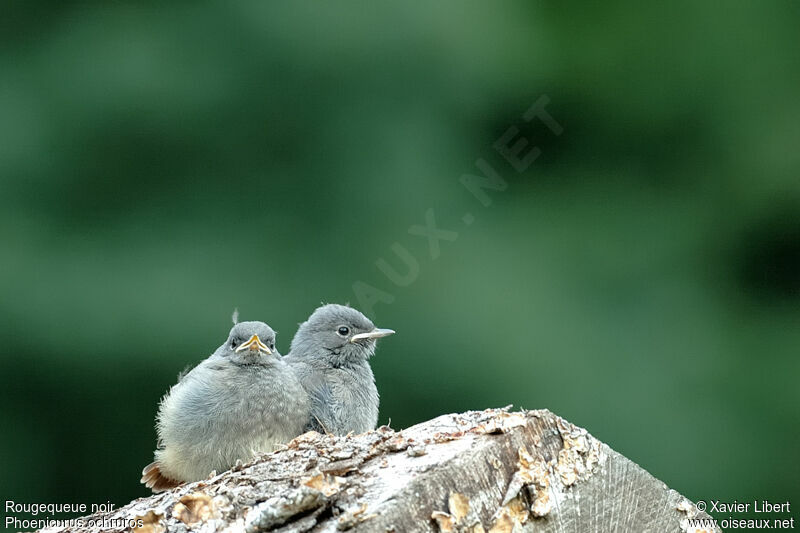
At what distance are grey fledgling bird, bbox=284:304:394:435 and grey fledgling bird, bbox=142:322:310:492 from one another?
0.16m

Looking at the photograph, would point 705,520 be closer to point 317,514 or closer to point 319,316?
point 317,514

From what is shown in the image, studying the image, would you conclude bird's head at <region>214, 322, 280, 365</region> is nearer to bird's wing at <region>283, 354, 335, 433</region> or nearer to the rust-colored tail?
bird's wing at <region>283, 354, 335, 433</region>

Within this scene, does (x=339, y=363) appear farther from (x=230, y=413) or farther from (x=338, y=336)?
(x=230, y=413)

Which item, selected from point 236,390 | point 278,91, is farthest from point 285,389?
point 278,91

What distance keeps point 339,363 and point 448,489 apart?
200 centimetres

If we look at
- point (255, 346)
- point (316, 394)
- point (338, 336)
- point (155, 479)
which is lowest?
point (155, 479)

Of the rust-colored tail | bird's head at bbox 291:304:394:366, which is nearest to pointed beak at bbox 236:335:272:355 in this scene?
bird's head at bbox 291:304:394:366

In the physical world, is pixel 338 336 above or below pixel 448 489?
above

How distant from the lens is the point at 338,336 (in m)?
4.43

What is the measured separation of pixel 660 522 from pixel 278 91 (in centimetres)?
410

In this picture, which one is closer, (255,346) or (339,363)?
(255,346)

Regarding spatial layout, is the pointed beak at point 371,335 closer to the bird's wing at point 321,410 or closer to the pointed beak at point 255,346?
the bird's wing at point 321,410

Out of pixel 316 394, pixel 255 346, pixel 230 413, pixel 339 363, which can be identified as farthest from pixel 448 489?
pixel 339 363

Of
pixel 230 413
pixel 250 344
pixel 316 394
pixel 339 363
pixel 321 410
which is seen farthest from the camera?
pixel 339 363
